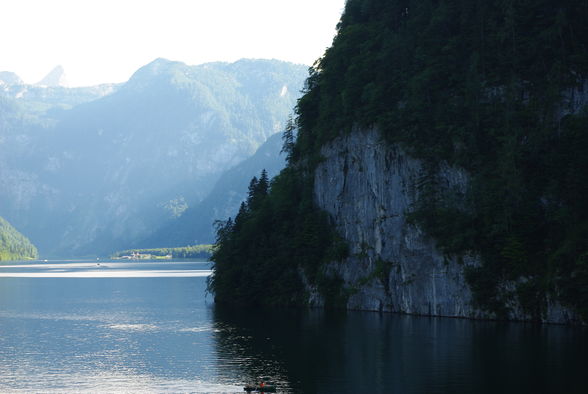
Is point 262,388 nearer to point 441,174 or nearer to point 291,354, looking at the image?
point 291,354

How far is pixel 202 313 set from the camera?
433 feet

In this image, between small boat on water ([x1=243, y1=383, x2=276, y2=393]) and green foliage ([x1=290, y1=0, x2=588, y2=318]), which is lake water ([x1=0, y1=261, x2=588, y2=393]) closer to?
small boat on water ([x1=243, y1=383, x2=276, y2=393])

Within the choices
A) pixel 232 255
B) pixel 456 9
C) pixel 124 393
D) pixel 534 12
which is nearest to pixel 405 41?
pixel 456 9

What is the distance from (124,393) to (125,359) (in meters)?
17.8

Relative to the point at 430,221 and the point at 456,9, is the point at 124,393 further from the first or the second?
the point at 456,9

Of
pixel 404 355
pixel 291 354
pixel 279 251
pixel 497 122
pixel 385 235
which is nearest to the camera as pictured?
pixel 404 355

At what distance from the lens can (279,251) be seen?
14038 cm

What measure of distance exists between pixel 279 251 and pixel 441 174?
37.4 metres

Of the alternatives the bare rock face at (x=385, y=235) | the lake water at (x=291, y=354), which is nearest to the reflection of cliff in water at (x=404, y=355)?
the lake water at (x=291, y=354)

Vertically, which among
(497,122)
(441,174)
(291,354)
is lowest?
(291,354)

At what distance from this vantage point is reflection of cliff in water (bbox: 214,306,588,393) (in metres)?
66.1

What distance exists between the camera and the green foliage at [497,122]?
100562 millimetres

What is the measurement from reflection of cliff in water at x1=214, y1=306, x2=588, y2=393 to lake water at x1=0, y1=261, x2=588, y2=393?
0.36 feet

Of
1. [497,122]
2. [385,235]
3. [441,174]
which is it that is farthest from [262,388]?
[497,122]
